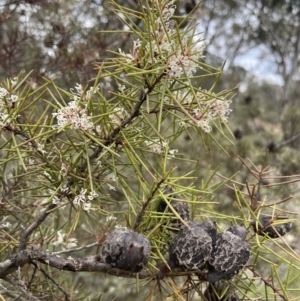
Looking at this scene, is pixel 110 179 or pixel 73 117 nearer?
pixel 73 117

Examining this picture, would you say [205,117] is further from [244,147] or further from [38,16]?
[244,147]

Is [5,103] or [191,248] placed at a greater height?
[5,103]

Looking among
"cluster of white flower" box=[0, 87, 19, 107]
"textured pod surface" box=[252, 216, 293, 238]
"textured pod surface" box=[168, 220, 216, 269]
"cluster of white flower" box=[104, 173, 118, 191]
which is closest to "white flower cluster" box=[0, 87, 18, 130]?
"cluster of white flower" box=[0, 87, 19, 107]

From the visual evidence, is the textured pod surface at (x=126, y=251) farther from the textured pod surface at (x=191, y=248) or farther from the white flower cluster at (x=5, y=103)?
the white flower cluster at (x=5, y=103)

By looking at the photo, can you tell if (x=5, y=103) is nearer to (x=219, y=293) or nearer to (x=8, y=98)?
(x=8, y=98)

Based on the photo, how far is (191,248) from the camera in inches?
24.0

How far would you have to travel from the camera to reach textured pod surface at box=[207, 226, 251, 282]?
2.02 ft

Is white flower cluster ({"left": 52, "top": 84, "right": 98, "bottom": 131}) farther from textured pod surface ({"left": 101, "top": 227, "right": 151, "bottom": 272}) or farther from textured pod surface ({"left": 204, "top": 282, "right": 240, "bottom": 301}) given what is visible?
textured pod surface ({"left": 204, "top": 282, "right": 240, "bottom": 301})

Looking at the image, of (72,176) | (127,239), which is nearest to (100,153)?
(72,176)

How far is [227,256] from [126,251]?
0.49ft

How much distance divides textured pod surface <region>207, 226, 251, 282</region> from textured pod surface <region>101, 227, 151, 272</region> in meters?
0.11

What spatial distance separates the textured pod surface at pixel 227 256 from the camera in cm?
62

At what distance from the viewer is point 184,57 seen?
23.7 inches

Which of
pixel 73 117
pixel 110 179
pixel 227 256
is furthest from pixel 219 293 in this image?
pixel 73 117
